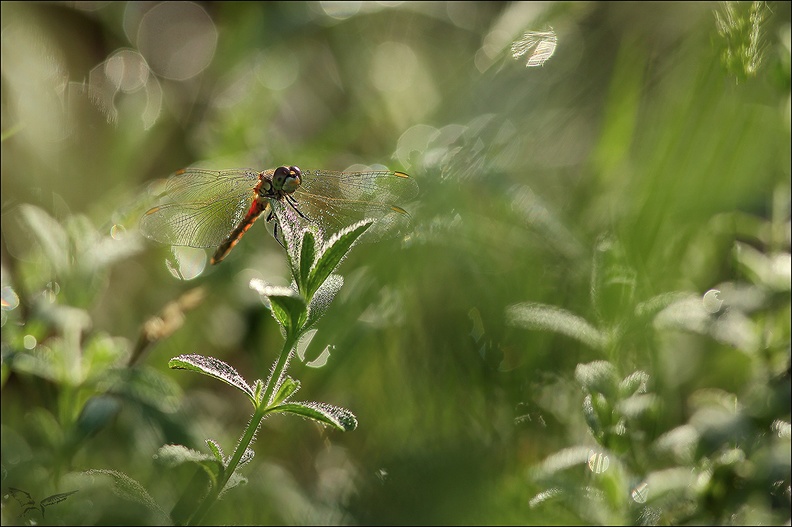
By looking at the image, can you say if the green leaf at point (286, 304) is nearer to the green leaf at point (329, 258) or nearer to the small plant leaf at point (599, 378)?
the green leaf at point (329, 258)

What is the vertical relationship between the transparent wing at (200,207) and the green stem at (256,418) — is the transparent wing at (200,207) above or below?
below

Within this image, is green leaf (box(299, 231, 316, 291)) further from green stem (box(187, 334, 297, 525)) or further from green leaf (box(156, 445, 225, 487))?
green leaf (box(156, 445, 225, 487))

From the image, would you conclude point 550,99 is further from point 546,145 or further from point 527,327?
point 527,327

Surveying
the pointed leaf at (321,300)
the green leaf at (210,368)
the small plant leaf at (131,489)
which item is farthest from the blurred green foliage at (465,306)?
the pointed leaf at (321,300)

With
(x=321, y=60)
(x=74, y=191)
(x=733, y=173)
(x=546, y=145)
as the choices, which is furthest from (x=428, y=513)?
(x=321, y=60)

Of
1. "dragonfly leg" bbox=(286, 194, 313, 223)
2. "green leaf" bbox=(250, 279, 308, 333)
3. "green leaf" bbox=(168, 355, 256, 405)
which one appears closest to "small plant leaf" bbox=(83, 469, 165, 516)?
"green leaf" bbox=(168, 355, 256, 405)

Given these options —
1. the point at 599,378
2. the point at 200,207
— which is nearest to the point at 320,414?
the point at 599,378
